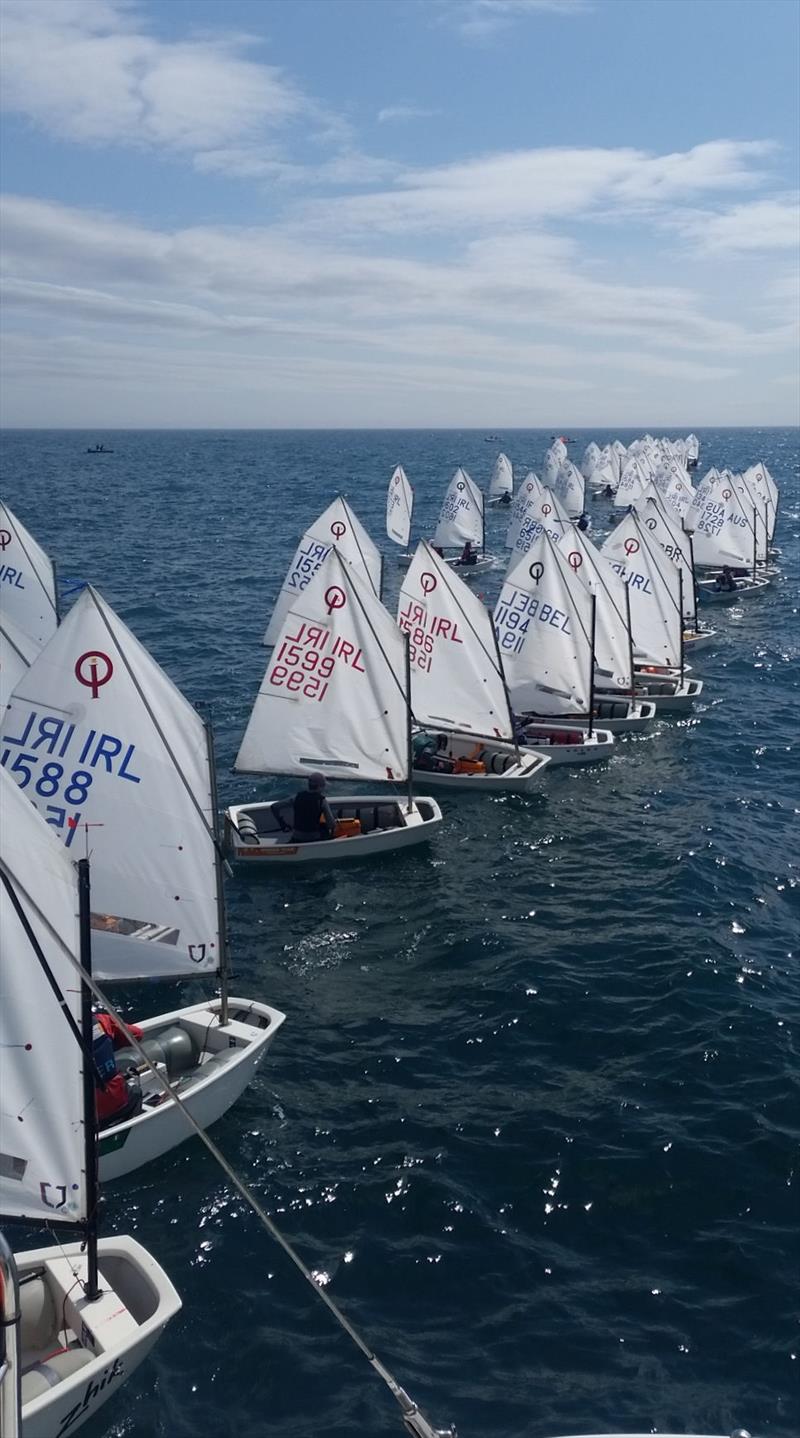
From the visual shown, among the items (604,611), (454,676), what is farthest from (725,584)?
(454,676)

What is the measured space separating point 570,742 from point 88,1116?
27.0 meters

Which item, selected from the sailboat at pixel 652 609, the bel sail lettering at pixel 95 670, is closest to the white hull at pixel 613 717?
the sailboat at pixel 652 609

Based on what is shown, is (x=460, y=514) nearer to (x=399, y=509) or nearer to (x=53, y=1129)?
(x=399, y=509)

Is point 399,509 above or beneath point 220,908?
above

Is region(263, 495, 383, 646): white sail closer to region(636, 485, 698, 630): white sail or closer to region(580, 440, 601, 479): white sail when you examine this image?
region(636, 485, 698, 630): white sail

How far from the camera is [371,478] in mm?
176875

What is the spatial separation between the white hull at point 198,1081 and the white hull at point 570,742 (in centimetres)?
1872

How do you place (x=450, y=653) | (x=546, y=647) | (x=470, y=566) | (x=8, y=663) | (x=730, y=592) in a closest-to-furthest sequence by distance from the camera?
(x=8, y=663)
(x=450, y=653)
(x=546, y=647)
(x=730, y=592)
(x=470, y=566)

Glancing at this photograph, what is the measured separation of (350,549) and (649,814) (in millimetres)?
16470

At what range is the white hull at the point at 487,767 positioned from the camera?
33.2 meters

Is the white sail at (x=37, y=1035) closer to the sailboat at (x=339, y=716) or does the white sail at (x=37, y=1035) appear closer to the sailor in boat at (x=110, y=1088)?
the sailor in boat at (x=110, y=1088)

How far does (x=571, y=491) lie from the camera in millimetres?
97125

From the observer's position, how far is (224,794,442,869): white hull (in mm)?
27812

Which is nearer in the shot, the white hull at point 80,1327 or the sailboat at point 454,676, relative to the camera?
the white hull at point 80,1327
